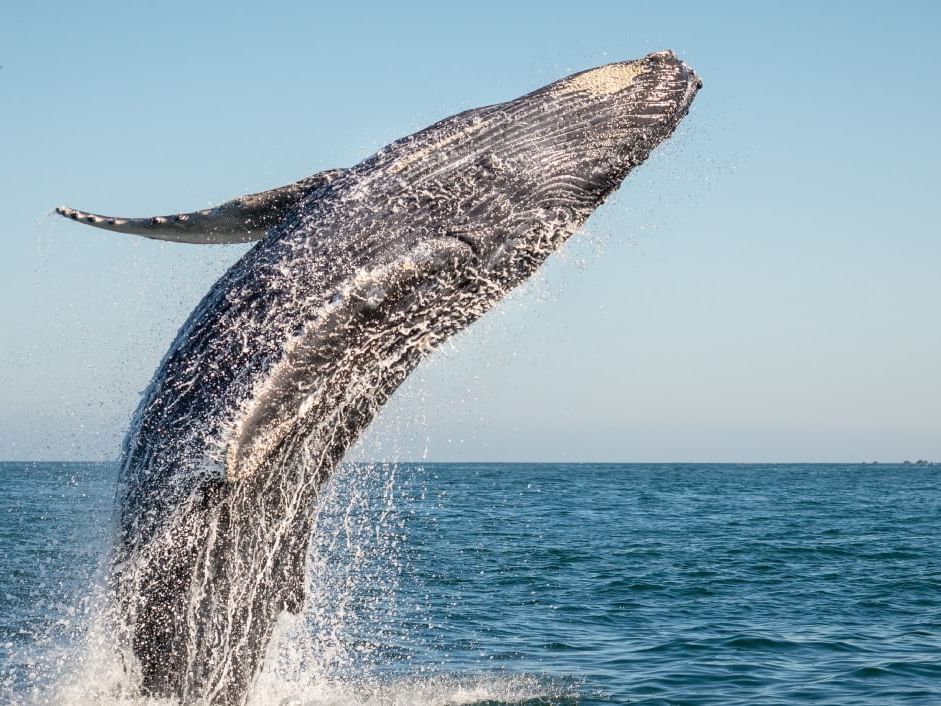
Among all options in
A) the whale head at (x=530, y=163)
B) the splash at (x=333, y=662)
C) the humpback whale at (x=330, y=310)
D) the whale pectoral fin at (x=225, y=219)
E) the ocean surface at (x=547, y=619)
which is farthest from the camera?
the ocean surface at (x=547, y=619)

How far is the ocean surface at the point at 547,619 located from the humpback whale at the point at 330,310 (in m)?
0.64

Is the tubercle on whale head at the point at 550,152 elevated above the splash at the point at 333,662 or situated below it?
above

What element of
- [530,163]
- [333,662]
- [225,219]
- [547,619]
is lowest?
[547,619]

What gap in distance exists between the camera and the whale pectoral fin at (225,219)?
25.5ft

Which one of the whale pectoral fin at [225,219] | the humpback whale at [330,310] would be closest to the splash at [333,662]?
the humpback whale at [330,310]

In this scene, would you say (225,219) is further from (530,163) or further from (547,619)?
(547,619)

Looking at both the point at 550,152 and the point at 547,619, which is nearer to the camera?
the point at 550,152

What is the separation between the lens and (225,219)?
25.9 ft

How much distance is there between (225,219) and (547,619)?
12.0 meters

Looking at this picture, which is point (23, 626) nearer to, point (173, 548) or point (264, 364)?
point (173, 548)

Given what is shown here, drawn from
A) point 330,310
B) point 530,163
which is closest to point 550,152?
point 530,163

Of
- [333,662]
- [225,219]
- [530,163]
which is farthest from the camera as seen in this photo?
[333,662]

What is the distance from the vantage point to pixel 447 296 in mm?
7086

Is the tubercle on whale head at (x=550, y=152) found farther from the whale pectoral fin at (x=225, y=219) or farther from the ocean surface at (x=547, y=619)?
the ocean surface at (x=547, y=619)
